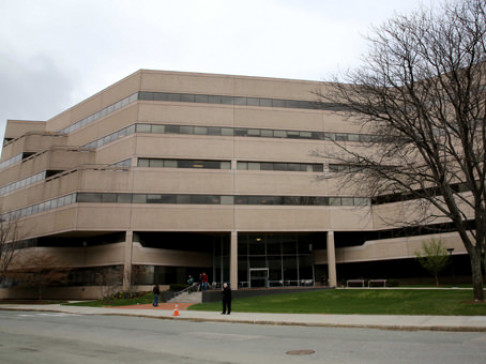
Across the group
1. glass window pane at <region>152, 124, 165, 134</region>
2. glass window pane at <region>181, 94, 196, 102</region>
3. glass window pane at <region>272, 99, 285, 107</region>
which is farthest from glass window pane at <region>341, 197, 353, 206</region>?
glass window pane at <region>152, 124, 165, 134</region>

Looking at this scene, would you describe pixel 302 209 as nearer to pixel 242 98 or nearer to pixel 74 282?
pixel 242 98

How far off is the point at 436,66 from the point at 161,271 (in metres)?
33.1

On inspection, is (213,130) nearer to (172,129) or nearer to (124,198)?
A: (172,129)

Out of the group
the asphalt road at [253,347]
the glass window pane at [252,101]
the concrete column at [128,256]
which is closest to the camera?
the asphalt road at [253,347]

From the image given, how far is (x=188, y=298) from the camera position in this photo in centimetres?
3538

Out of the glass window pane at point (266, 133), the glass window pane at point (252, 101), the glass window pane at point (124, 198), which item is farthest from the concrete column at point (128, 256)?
the glass window pane at point (252, 101)

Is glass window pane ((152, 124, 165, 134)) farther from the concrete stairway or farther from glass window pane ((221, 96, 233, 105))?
the concrete stairway

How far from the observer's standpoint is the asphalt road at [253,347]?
26.2ft

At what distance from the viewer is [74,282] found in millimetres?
44062

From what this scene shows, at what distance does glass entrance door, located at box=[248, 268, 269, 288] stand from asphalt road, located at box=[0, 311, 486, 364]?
30.8m

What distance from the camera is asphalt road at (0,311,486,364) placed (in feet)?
26.2

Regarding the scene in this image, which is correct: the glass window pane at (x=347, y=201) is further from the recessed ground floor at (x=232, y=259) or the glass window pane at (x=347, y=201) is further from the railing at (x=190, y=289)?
the railing at (x=190, y=289)

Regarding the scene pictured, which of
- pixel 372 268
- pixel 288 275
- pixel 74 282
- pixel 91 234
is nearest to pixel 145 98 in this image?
pixel 91 234

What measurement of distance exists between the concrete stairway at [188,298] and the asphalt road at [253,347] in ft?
73.1
